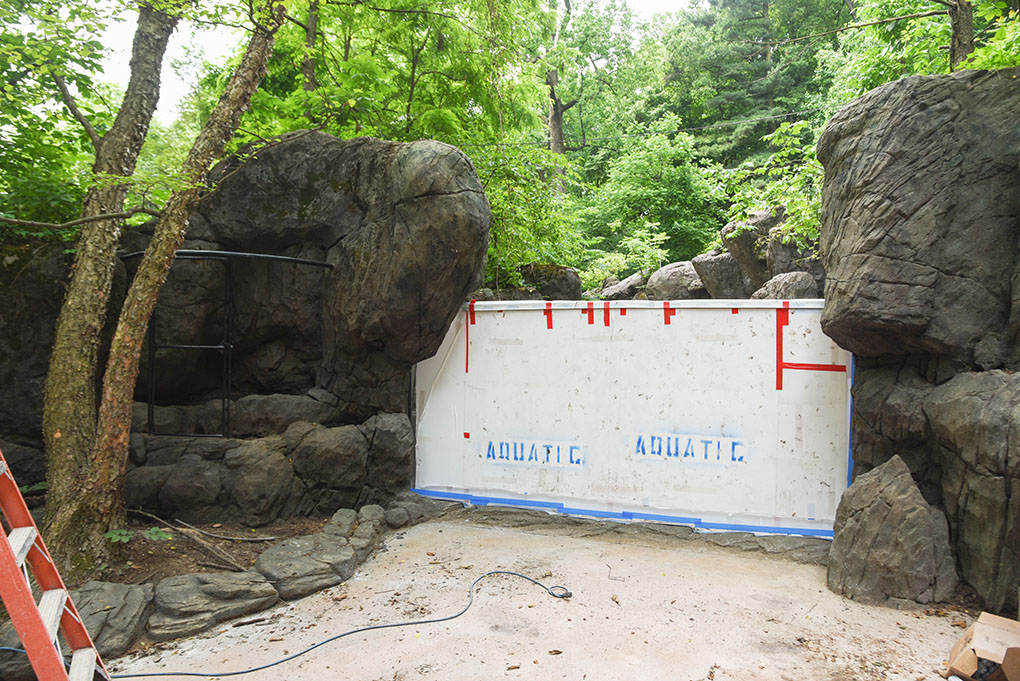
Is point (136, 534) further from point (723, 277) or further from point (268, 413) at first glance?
point (723, 277)

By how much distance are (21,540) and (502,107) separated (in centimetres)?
757

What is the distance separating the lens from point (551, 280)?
8.43 metres

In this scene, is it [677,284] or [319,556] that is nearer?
[319,556]

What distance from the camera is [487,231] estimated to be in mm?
5582

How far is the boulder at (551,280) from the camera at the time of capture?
330 inches

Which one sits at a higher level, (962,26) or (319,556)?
(962,26)

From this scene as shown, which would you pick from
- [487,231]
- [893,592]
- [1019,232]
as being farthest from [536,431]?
[1019,232]

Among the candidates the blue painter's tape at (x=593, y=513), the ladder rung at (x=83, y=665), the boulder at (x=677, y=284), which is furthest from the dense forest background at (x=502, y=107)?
the blue painter's tape at (x=593, y=513)

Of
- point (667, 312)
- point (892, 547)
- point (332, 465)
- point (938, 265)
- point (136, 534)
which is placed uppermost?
point (938, 265)

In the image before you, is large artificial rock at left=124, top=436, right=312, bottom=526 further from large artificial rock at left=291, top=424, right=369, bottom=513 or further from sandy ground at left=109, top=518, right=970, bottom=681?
sandy ground at left=109, top=518, right=970, bottom=681

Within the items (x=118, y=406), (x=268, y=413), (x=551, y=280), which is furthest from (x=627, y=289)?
(x=118, y=406)

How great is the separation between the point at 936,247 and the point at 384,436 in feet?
15.2

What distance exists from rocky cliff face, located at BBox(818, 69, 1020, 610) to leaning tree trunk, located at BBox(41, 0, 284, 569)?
469cm

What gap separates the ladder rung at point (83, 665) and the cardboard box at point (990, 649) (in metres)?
4.07
